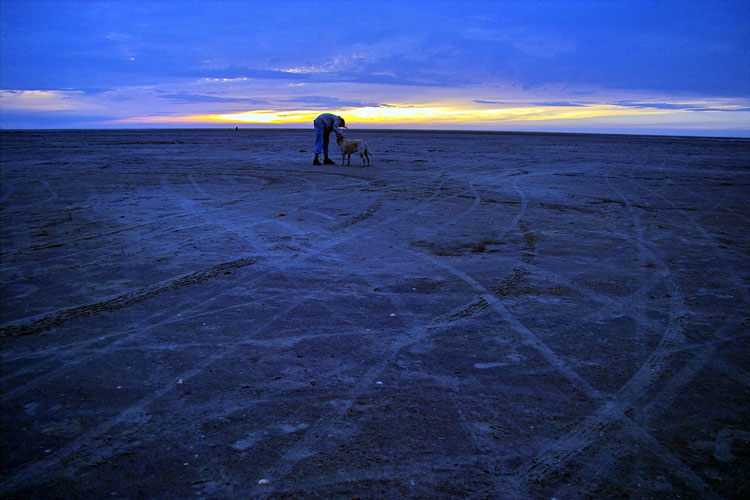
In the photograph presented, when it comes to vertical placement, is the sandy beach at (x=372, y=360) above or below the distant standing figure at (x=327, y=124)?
below

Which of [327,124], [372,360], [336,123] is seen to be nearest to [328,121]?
[327,124]

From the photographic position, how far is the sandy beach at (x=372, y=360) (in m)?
2.59

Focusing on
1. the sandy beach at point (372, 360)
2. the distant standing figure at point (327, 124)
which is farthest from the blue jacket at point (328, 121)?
the sandy beach at point (372, 360)

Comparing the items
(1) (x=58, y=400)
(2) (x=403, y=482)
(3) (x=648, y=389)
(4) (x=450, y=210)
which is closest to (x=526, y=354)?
(3) (x=648, y=389)

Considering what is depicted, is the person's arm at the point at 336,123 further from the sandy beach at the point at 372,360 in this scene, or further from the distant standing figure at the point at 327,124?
the sandy beach at the point at 372,360

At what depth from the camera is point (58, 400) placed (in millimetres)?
3191

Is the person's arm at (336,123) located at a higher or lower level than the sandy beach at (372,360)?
higher

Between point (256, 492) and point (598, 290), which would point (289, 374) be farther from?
point (598, 290)

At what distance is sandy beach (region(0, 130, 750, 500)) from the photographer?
259cm

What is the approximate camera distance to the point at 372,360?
149 inches

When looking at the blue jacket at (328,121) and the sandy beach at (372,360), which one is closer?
the sandy beach at (372,360)

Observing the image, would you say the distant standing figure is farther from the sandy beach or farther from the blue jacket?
the sandy beach

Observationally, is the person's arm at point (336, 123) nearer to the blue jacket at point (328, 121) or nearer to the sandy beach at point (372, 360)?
the blue jacket at point (328, 121)

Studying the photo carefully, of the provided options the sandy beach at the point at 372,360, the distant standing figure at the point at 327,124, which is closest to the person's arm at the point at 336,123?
the distant standing figure at the point at 327,124
